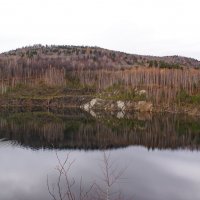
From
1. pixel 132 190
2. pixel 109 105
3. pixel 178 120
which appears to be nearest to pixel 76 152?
pixel 132 190

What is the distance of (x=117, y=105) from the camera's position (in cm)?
12325

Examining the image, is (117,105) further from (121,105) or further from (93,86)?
(93,86)

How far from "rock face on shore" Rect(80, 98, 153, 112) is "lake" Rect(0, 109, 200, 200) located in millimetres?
22482

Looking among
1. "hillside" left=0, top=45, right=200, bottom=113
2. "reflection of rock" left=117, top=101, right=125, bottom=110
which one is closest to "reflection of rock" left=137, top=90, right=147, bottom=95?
"hillside" left=0, top=45, right=200, bottom=113

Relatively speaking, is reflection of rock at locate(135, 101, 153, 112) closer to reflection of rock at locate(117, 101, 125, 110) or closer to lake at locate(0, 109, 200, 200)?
reflection of rock at locate(117, 101, 125, 110)

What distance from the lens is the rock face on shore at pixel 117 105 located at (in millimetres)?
119312

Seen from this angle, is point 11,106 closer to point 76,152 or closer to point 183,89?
point 183,89

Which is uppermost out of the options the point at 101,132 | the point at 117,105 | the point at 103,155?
the point at 103,155

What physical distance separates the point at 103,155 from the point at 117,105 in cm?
7957

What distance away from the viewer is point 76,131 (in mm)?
75750

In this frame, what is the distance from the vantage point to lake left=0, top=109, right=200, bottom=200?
33.7 m

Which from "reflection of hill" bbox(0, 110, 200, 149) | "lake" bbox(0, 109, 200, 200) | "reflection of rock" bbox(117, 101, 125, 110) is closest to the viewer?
"lake" bbox(0, 109, 200, 200)

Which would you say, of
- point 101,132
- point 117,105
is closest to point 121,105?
point 117,105

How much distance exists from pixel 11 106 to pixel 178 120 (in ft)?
196
